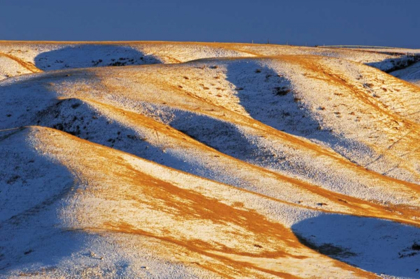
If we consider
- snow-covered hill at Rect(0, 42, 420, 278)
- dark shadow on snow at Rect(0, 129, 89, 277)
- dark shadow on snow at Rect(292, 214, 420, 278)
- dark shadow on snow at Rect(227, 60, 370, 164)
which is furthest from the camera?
dark shadow on snow at Rect(227, 60, 370, 164)

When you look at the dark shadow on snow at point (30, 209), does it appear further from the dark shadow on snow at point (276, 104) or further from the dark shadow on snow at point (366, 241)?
the dark shadow on snow at point (276, 104)

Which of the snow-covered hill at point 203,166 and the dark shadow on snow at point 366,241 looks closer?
the snow-covered hill at point 203,166

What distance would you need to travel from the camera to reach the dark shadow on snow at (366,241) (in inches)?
1603

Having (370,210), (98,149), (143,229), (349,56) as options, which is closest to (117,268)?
(143,229)

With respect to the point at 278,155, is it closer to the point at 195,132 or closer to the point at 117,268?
the point at 195,132

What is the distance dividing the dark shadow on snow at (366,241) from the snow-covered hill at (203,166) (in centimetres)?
12

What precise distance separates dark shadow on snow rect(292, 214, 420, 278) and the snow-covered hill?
0.12 m

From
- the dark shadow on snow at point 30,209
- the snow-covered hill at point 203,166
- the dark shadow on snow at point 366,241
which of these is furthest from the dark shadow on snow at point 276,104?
the dark shadow on snow at point 30,209

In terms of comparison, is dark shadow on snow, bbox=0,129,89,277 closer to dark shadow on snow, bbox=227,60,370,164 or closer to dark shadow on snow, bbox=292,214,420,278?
dark shadow on snow, bbox=292,214,420,278

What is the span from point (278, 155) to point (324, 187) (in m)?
6.07

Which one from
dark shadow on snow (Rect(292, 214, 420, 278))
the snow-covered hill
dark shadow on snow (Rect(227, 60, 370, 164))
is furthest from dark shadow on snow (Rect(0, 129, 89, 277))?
dark shadow on snow (Rect(227, 60, 370, 164))

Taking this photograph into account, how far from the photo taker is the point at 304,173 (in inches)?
2457

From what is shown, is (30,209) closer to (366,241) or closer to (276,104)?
(366,241)

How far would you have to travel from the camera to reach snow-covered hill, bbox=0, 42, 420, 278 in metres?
32.9
